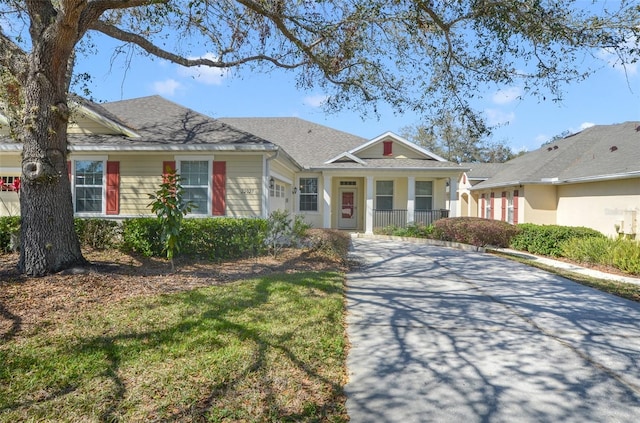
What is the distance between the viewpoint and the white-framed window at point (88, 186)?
1198cm

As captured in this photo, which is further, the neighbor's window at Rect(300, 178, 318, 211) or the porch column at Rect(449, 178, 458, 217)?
the neighbor's window at Rect(300, 178, 318, 211)

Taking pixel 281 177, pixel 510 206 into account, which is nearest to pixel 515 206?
pixel 510 206

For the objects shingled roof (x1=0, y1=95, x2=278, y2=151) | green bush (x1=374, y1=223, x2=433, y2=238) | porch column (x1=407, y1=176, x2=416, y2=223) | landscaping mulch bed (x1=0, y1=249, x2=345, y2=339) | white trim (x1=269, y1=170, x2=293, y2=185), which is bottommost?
landscaping mulch bed (x1=0, y1=249, x2=345, y2=339)

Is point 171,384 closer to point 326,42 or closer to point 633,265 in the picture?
point 326,42

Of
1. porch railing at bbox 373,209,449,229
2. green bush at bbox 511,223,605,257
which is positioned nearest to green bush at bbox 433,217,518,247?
green bush at bbox 511,223,605,257

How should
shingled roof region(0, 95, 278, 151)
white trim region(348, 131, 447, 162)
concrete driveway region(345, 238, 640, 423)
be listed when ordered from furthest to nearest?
white trim region(348, 131, 447, 162)
shingled roof region(0, 95, 278, 151)
concrete driveway region(345, 238, 640, 423)

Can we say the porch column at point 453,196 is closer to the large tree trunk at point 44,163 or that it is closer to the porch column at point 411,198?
the porch column at point 411,198

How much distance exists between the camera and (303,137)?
21.3 m

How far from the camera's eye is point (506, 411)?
3168mm

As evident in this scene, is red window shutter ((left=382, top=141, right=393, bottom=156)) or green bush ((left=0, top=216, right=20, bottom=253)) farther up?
red window shutter ((left=382, top=141, right=393, bottom=156))

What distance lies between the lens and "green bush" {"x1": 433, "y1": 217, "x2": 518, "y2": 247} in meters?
14.9

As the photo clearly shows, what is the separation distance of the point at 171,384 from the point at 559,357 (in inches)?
156

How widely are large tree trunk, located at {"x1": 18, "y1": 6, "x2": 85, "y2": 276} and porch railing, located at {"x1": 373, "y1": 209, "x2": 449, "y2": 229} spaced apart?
13.3m

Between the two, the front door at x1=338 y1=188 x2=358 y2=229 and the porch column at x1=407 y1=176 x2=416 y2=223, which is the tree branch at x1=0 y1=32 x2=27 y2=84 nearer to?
the porch column at x1=407 y1=176 x2=416 y2=223
